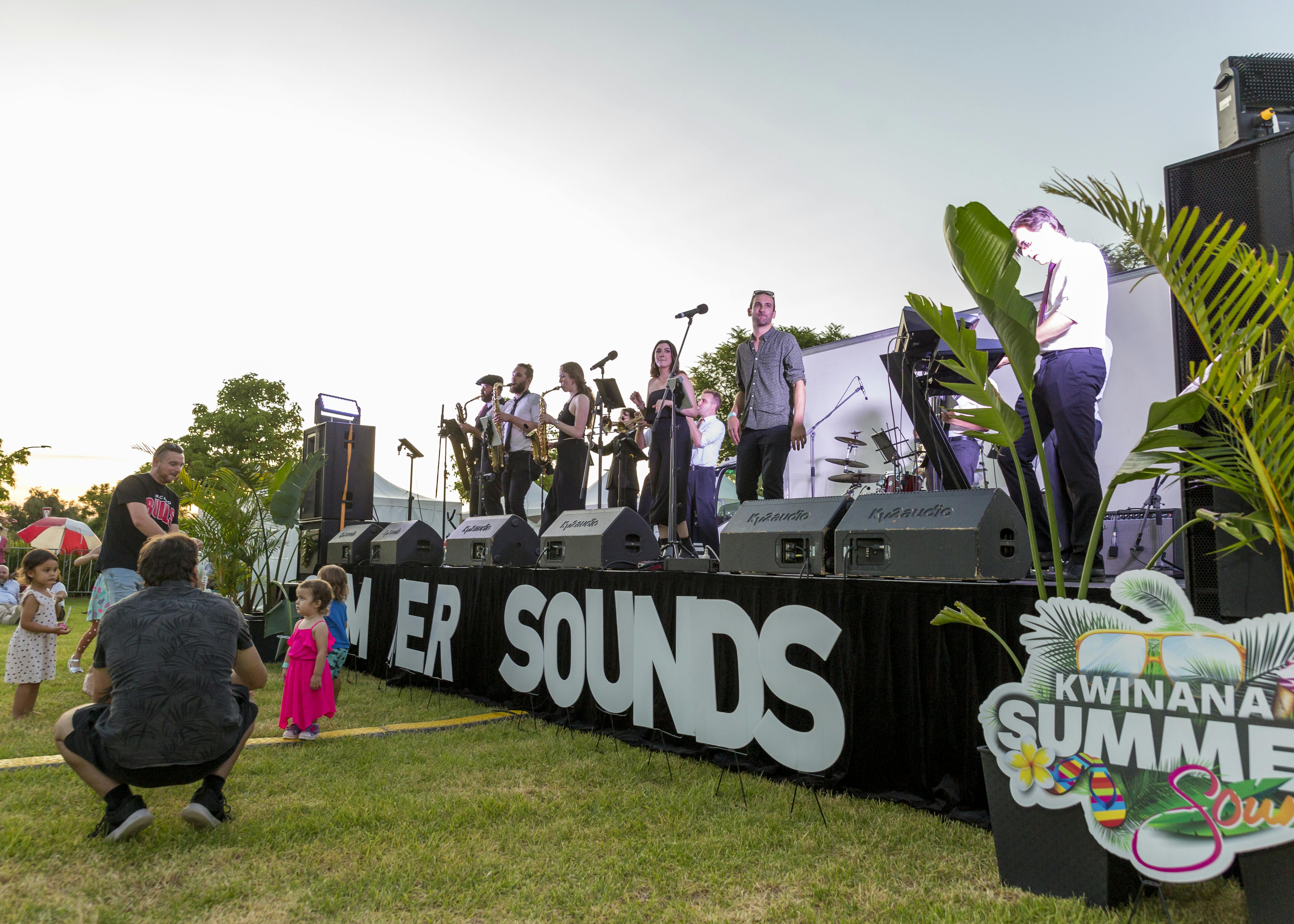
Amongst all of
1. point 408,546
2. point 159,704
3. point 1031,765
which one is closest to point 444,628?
point 408,546

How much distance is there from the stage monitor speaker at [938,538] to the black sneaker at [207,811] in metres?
2.69

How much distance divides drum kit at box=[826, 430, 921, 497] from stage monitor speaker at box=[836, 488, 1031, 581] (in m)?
4.85

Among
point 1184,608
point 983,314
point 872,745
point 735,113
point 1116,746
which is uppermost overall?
point 735,113

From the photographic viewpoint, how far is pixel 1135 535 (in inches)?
270

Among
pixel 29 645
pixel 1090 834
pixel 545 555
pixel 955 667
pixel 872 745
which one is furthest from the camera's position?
pixel 545 555

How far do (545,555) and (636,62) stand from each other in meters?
5.19

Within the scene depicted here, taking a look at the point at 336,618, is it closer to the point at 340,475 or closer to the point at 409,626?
the point at 409,626

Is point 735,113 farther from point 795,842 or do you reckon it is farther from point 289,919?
point 289,919

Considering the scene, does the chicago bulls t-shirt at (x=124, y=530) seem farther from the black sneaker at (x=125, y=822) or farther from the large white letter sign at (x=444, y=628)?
the black sneaker at (x=125, y=822)

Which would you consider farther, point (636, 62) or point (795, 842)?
point (636, 62)

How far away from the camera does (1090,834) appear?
2.02 m

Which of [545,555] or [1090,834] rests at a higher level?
[545,555]

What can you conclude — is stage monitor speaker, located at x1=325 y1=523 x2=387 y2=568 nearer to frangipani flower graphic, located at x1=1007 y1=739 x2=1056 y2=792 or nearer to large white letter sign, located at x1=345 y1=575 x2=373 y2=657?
large white letter sign, located at x1=345 y1=575 x2=373 y2=657

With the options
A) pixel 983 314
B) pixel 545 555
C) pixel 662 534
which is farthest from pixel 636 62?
pixel 983 314
